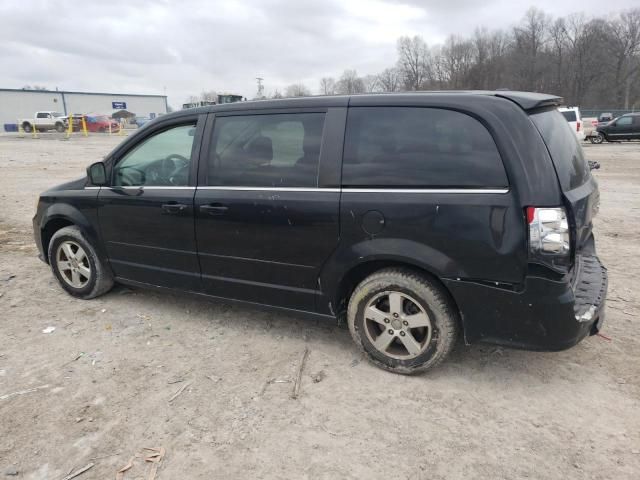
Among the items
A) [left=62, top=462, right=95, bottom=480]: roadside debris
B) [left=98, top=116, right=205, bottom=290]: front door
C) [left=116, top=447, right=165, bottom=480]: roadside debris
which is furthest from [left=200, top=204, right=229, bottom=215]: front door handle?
Result: [left=62, top=462, right=95, bottom=480]: roadside debris

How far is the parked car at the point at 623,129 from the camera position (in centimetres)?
2491

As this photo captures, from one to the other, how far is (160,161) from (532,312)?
3100 mm

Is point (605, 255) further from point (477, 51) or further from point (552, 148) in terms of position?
point (477, 51)

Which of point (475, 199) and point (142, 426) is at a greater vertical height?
point (475, 199)

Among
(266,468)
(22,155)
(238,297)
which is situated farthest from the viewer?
(22,155)

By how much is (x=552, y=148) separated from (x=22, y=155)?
24842mm

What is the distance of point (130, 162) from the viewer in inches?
165

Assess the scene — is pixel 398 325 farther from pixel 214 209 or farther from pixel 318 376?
pixel 214 209

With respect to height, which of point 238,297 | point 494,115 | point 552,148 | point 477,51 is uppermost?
point 477,51

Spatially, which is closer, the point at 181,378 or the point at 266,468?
the point at 266,468

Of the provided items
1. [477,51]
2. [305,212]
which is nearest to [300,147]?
[305,212]

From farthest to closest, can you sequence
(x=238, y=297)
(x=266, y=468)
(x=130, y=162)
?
(x=130, y=162) < (x=238, y=297) < (x=266, y=468)

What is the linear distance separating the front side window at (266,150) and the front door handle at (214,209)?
181 millimetres

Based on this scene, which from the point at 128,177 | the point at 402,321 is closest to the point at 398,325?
the point at 402,321
